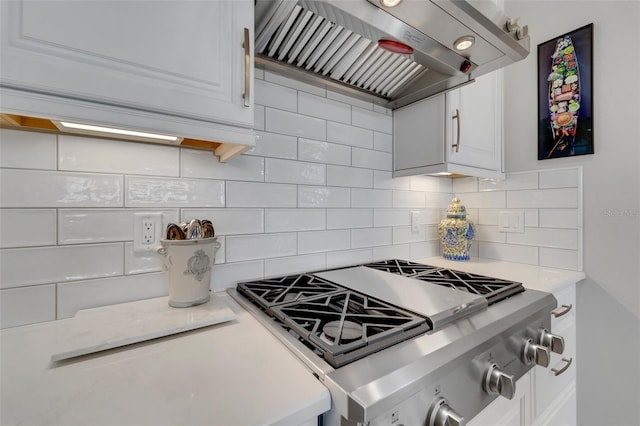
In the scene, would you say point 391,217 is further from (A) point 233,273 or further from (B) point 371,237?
(A) point 233,273

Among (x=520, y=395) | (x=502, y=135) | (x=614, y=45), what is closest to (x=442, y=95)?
(x=502, y=135)

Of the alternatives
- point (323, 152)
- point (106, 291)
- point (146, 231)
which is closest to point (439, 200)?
point (323, 152)

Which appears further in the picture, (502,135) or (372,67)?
(502,135)

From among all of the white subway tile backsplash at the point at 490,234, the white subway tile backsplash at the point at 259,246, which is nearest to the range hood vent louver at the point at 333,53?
the white subway tile backsplash at the point at 259,246

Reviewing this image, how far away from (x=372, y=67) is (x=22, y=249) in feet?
4.19

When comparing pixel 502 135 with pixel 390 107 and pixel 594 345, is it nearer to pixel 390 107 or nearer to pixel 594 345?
pixel 390 107

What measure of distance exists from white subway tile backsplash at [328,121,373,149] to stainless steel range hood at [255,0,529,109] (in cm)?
16

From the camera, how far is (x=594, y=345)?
4.09 feet

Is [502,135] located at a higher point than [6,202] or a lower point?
higher

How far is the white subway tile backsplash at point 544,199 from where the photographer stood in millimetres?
1299

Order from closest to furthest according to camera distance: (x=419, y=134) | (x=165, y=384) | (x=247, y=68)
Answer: (x=165, y=384), (x=247, y=68), (x=419, y=134)

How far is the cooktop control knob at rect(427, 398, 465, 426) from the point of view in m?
0.49

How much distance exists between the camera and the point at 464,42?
33.5 inches

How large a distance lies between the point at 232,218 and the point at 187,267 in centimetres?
28
